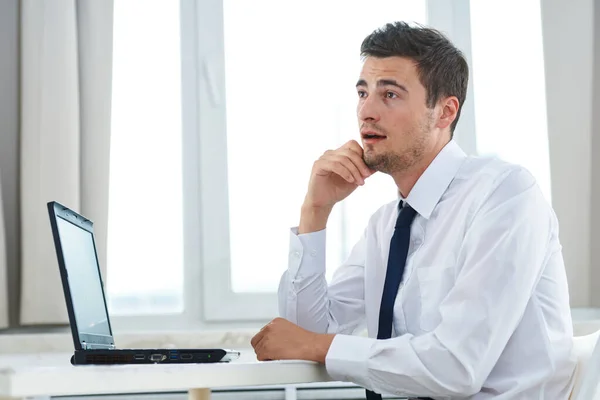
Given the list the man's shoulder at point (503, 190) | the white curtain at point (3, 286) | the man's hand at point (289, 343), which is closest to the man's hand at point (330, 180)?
the man's shoulder at point (503, 190)

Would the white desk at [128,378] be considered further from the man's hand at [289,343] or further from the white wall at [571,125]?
the white wall at [571,125]

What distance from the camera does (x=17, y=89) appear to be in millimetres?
2623

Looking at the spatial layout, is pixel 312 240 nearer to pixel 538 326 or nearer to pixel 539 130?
pixel 538 326

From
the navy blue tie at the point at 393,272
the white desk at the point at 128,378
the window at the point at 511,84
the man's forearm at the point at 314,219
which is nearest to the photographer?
the white desk at the point at 128,378

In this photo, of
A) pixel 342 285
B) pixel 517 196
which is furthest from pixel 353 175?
pixel 517 196

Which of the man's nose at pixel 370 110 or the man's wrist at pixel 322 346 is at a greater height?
the man's nose at pixel 370 110

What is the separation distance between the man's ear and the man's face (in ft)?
0.15

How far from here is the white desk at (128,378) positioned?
0.89 meters

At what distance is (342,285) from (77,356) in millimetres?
769

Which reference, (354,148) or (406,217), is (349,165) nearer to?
(354,148)

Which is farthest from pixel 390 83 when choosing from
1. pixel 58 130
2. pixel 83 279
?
pixel 58 130

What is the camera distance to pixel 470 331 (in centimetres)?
130

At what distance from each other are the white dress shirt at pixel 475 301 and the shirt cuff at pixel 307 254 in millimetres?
236

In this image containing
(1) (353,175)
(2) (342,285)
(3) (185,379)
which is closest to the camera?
(3) (185,379)
